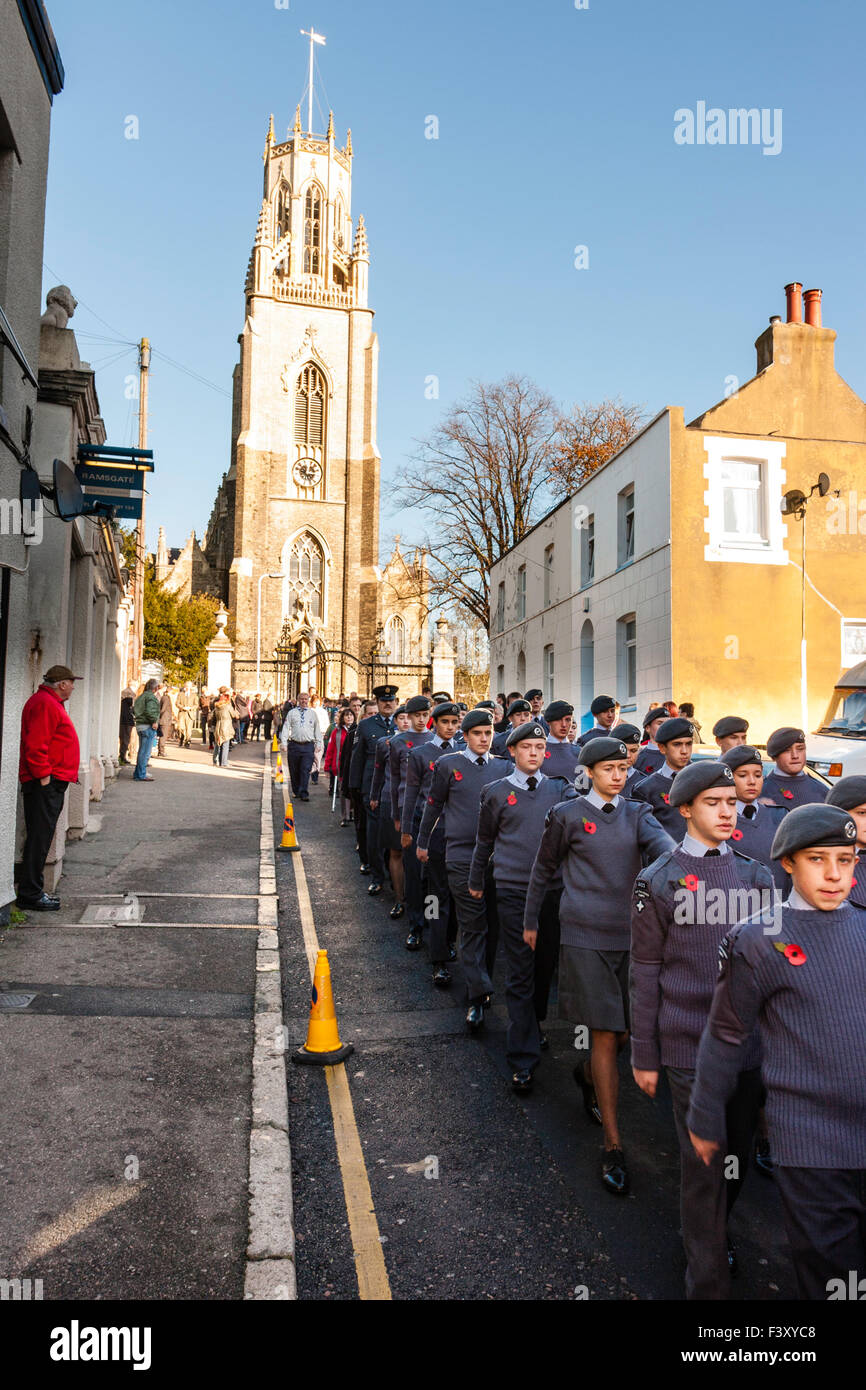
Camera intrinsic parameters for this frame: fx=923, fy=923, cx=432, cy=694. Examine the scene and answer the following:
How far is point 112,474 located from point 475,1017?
24.0ft

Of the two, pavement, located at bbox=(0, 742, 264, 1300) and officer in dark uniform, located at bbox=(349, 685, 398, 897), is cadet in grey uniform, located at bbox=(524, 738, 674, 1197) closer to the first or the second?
pavement, located at bbox=(0, 742, 264, 1300)

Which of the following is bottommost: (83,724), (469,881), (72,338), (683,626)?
(469,881)

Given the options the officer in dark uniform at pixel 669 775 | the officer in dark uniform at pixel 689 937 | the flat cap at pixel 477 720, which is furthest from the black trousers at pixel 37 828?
the officer in dark uniform at pixel 689 937

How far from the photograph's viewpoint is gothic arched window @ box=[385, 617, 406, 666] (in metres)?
61.4

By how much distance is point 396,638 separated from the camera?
61.8 meters

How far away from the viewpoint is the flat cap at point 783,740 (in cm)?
634

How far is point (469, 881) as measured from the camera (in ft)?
20.0

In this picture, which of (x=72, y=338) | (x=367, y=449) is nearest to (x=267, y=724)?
(x=367, y=449)

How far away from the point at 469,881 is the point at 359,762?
6.09 metres

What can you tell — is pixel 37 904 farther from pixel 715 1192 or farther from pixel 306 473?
pixel 306 473

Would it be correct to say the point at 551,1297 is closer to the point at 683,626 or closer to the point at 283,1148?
the point at 283,1148

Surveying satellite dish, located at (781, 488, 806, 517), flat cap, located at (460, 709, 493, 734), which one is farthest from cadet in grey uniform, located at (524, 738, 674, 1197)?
satellite dish, located at (781, 488, 806, 517)

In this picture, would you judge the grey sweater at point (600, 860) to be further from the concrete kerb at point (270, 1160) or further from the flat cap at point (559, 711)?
the flat cap at point (559, 711)

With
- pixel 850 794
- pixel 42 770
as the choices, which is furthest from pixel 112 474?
pixel 850 794
